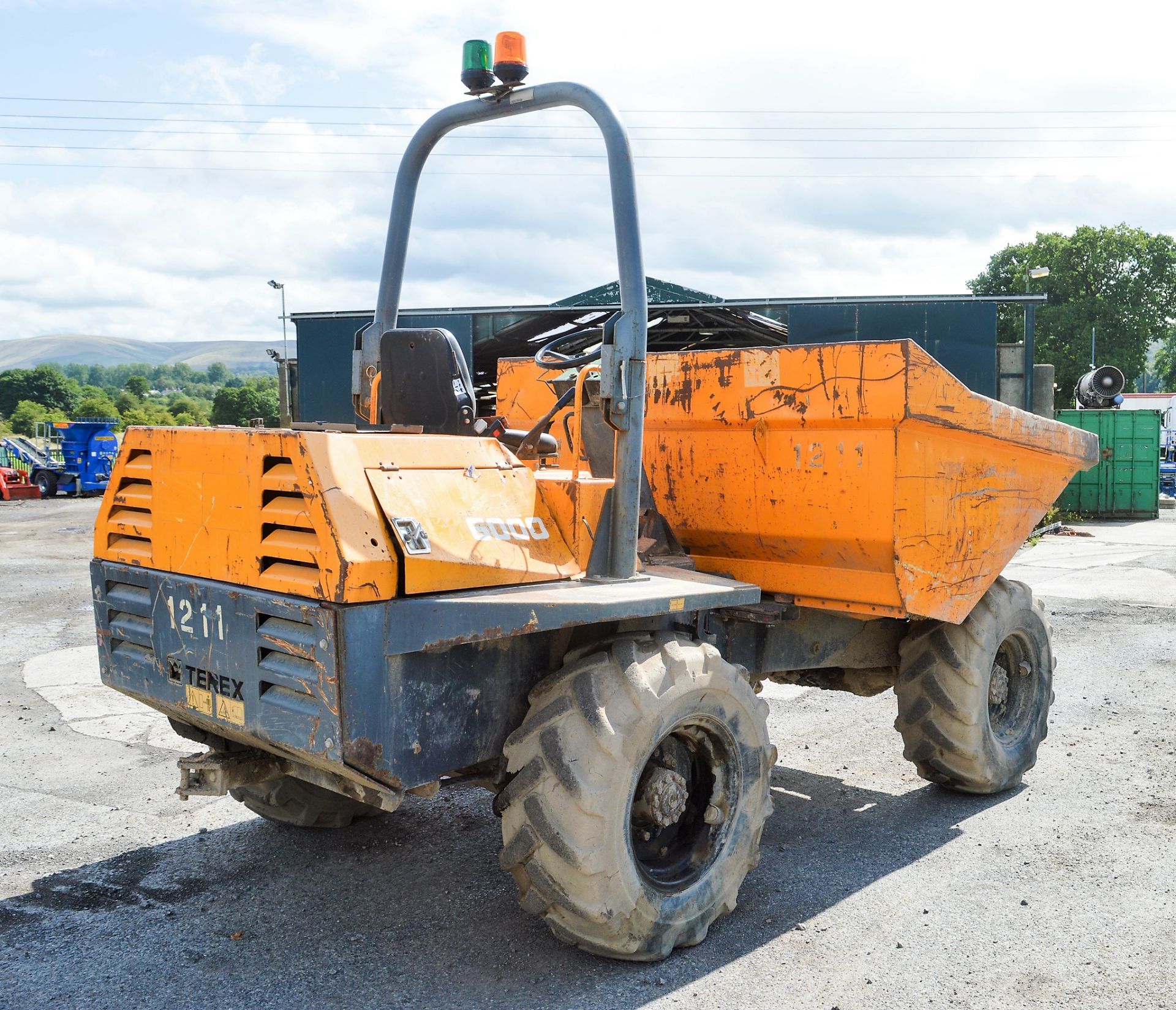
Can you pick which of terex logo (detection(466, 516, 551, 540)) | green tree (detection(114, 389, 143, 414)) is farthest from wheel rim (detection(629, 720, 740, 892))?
green tree (detection(114, 389, 143, 414))

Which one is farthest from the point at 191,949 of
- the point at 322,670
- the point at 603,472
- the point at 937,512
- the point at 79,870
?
the point at 937,512

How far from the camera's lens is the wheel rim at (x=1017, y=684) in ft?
18.9

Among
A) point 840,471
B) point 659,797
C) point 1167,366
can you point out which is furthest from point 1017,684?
point 1167,366

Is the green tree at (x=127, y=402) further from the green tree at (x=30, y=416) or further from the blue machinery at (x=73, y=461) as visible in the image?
the blue machinery at (x=73, y=461)

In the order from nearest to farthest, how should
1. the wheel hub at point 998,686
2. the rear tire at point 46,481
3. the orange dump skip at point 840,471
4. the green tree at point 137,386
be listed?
1. the orange dump skip at point 840,471
2. the wheel hub at point 998,686
3. the rear tire at point 46,481
4. the green tree at point 137,386

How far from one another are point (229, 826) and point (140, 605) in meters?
1.64

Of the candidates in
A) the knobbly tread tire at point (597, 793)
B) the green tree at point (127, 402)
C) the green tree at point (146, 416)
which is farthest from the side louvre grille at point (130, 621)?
the green tree at point (127, 402)

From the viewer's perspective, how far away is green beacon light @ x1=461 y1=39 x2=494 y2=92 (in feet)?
13.0

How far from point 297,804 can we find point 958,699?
3076mm

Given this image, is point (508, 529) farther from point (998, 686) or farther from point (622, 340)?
point (998, 686)

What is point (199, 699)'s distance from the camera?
3639mm

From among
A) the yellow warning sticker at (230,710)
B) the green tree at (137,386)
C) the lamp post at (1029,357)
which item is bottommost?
the yellow warning sticker at (230,710)

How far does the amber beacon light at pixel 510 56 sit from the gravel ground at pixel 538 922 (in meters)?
3.06

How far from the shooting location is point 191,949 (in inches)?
150
